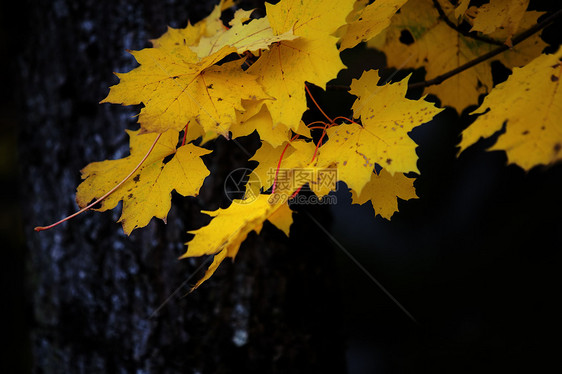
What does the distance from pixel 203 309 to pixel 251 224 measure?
0.75 metres

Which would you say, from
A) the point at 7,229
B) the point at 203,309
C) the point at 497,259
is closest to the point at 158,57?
the point at 203,309

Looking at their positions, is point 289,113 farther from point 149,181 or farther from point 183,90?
point 149,181

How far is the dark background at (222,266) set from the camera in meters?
1.13

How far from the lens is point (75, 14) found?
1.23 m

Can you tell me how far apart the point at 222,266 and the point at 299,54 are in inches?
30.1

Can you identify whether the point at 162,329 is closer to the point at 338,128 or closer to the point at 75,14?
the point at 338,128

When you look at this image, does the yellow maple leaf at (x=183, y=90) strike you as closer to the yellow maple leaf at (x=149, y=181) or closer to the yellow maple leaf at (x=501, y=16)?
the yellow maple leaf at (x=149, y=181)

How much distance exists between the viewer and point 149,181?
64cm

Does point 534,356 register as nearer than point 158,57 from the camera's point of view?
No

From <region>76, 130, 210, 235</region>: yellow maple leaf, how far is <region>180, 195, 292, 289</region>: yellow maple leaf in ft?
0.37

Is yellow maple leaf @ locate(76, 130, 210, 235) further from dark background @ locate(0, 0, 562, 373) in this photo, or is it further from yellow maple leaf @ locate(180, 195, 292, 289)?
dark background @ locate(0, 0, 562, 373)

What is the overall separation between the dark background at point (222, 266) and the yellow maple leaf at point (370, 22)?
0.64 metres

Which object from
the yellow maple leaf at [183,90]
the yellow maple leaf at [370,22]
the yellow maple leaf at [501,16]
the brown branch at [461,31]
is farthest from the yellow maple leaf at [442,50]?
the yellow maple leaf at [183,90]

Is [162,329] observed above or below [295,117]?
below
